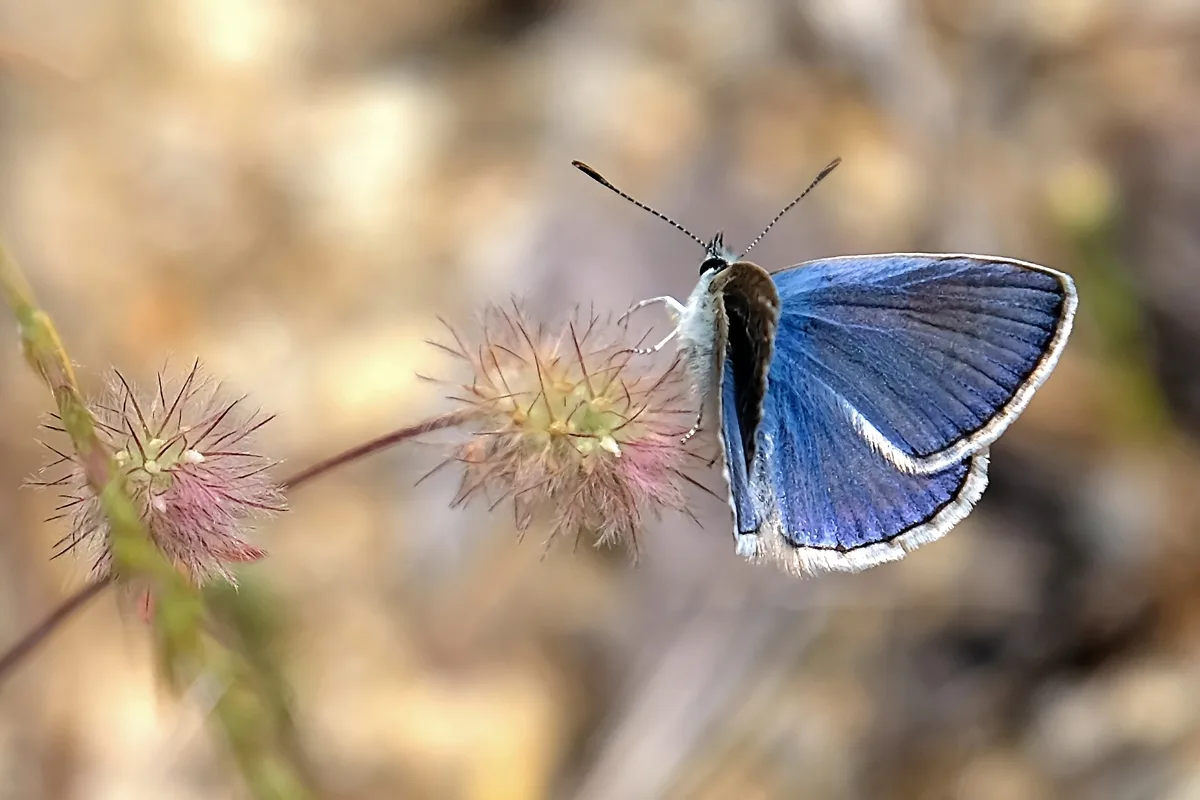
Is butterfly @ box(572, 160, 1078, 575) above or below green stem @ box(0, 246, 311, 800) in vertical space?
above

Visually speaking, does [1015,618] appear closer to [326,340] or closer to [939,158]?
[939,158]

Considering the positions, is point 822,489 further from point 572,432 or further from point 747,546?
point 572,432

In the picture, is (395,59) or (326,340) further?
(395,59)

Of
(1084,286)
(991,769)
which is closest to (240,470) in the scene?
(991,769)

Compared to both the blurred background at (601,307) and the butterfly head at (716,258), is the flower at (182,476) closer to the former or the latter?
the butterfly head at (716,258)

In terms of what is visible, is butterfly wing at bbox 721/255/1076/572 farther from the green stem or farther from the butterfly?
the green stem

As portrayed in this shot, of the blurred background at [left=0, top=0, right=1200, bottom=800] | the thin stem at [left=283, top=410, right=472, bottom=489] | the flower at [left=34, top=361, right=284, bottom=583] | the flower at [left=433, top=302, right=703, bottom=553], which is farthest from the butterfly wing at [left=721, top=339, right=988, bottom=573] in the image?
the blurred background at [left=0, top=0, right=1200, bottom=800]

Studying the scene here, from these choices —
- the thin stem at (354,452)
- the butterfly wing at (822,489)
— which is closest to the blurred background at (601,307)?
the butterfly wing at (822,489)
